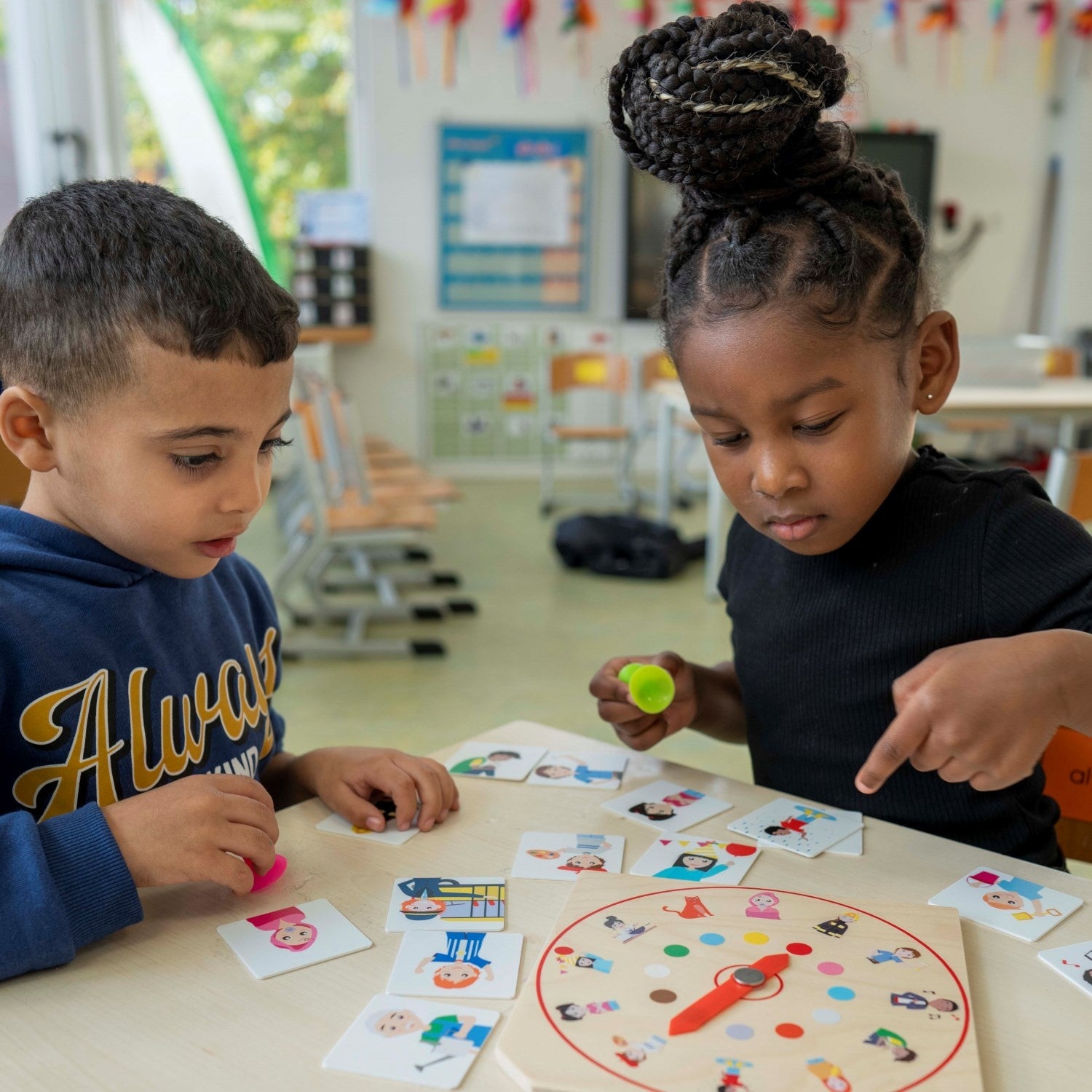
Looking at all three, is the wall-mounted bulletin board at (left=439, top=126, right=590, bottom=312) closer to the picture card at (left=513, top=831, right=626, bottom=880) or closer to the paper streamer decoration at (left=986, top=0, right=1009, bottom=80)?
the paper streamer decoration at (left=986, top=0, right=1009, bottom=80)

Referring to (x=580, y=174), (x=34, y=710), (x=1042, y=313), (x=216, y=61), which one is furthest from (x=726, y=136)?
(x=1042, y=313)

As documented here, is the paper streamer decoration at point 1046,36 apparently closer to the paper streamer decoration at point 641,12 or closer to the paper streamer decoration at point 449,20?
the paper streamer decoration at point 641,12

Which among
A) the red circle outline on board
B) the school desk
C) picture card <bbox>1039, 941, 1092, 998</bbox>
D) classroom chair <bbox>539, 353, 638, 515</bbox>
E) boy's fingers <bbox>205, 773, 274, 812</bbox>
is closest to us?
the red circle outline on board

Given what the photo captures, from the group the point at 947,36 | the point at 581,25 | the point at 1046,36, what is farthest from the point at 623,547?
the point at 1046,36

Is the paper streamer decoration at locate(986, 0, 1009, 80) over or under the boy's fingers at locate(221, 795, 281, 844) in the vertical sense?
over

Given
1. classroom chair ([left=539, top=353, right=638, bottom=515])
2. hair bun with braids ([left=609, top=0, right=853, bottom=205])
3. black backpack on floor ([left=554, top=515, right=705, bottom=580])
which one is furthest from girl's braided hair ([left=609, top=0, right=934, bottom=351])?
classroom chair ([left=539, top=353, right=638, bottom=515])

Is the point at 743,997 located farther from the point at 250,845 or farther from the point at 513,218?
the point at 513,218

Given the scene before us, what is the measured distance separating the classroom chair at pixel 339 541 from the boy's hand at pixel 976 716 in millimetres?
2528

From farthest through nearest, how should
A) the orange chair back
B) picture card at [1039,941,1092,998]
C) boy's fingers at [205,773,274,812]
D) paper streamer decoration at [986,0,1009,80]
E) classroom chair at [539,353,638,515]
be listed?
paper streamer decoration at [986,0,1009,80]
classroom chair at [539,353,638,515]
the orange chair back
boy's fingers at [205,773,274,812]
picture card at [1039,941,1092,998]

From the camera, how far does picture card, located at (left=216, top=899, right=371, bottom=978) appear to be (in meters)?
0.63

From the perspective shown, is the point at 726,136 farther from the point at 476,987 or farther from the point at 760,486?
the point at 476,987

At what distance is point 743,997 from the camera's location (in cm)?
58

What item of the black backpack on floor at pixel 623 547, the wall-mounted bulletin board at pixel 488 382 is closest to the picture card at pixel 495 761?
the black backpack on floor at pixel 623 547

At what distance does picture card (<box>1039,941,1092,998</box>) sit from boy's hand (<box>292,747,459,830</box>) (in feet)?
1.37
